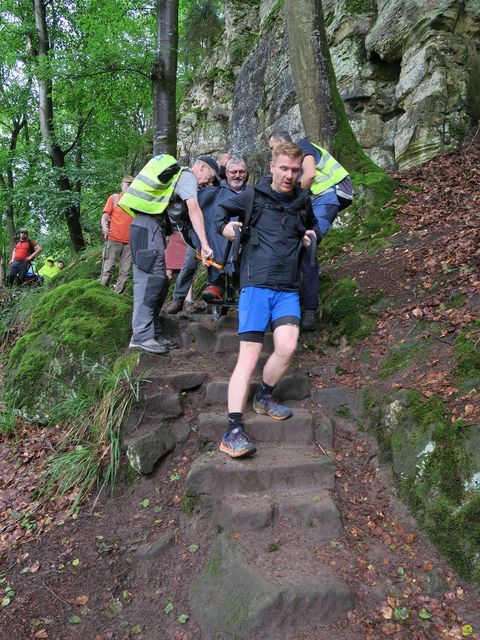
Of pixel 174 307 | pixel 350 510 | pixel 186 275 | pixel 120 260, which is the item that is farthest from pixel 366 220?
pixel 350 510

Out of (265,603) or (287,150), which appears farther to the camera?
(287,150)

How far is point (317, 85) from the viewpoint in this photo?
24.5ft

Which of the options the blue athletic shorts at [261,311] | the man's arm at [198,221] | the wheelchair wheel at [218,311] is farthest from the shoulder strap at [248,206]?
the wheelchair wheel at [218,311]

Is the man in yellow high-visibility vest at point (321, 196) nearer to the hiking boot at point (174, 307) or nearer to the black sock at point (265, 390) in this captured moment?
the black sock at point (265, 390)

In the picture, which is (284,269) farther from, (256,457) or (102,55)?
(102,55)

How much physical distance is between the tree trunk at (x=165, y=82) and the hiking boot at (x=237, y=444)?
6885mm

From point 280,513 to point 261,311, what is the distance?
1.48 meters

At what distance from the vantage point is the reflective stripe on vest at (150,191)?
4500mm

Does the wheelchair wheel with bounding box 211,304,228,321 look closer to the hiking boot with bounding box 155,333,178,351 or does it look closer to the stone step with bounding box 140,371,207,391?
the hiking boot with bounding box 155,333,178,351

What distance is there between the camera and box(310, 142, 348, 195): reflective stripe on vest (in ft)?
16.1

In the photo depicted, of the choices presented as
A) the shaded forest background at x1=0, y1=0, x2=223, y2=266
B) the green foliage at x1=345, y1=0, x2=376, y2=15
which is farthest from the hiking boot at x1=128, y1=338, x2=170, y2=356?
the green foliage at x1=345, y1=0, x2=376, y2=15

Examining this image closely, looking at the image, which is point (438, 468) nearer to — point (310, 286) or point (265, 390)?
point (265, 390)

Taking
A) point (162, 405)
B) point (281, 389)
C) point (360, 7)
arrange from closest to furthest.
Result: 1. point (162, 405)
2. point (281, 389)
3. point (360, 7)

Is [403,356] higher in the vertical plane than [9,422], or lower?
higher
